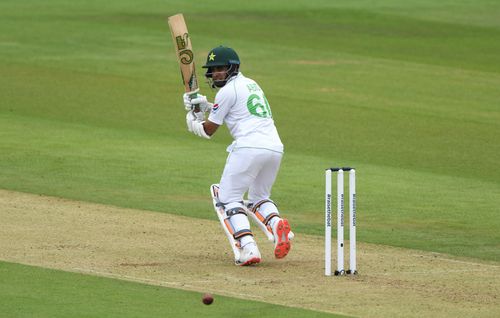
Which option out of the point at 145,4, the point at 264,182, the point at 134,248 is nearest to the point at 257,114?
the point at 264,182

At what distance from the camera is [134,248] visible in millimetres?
12133

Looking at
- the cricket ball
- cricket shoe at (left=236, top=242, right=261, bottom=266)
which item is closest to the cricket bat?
cricket shoe at (left=236, top=242, right=261, bottom=266)

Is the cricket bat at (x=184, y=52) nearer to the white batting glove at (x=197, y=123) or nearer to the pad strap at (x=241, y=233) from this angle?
Result: the white batting glove at (x=197, y=123)

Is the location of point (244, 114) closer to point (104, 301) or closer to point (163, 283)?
point (163, 283)

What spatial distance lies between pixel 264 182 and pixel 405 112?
37.2 feet

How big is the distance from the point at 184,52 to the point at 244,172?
1.53 metres

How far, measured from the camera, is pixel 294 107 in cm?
Answer: 2292

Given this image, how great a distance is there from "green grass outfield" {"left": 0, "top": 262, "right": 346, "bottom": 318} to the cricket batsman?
1.36 metres

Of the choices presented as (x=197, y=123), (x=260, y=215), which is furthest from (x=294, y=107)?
(x=260, y=215)

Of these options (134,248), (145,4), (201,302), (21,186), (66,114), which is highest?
(145,4)

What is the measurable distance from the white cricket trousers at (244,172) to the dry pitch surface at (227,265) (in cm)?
65

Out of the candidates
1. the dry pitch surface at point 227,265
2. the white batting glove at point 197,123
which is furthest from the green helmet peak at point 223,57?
the dry pitch surface at point 227,265

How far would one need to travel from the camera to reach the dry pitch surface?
9.95m

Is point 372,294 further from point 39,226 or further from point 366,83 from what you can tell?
point 366,83
